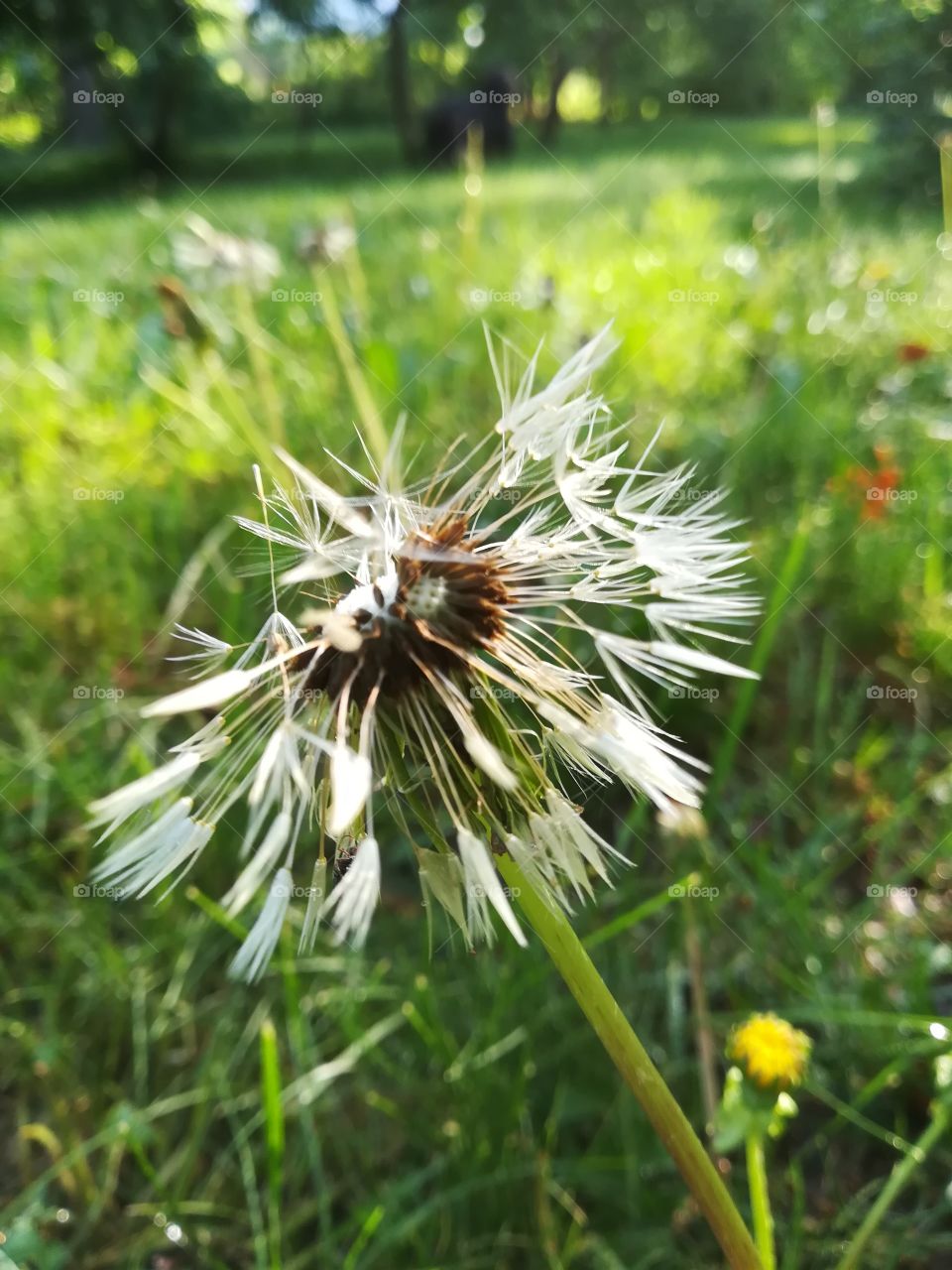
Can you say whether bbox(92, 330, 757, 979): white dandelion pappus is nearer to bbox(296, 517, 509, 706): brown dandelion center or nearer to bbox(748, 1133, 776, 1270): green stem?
bbox(296, 517, 509, 706): brown dandelion center

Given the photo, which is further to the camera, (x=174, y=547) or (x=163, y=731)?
(x=174, y=547)

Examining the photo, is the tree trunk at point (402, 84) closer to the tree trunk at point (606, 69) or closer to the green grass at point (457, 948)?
the tree trunk at point (606, 69)

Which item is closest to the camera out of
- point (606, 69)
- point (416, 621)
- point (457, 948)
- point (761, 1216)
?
point (416, 621)

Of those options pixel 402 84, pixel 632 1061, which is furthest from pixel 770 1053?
pixel 402 84

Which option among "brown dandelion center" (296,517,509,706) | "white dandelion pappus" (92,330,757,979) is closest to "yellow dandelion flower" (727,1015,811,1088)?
"white dandelion pappus" (92,330,757,979)

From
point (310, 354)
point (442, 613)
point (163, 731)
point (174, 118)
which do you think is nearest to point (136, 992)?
point (163, 731)

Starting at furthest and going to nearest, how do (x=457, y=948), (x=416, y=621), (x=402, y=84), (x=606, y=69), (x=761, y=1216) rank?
1. (x=606, y=69)
2. (x=402, y=84)
3. (x=457, y=948)
4. (x=761, y=1216)
5. (x=416, y=621)

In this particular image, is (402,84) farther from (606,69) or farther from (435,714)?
(435,714)

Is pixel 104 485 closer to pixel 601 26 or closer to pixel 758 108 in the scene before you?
pixel 601 26
